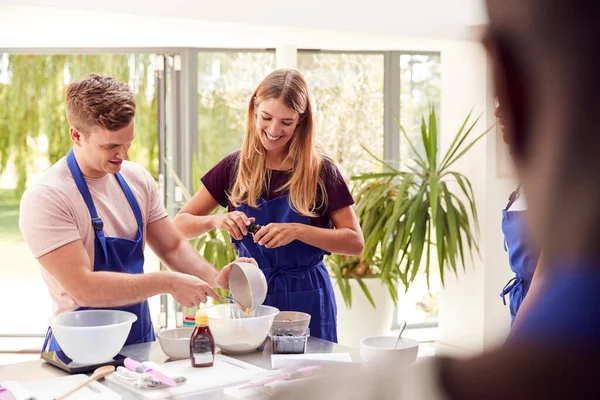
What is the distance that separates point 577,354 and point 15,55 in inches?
242

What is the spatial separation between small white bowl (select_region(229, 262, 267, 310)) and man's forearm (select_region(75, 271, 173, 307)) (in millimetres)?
239

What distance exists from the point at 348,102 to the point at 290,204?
3.23 m

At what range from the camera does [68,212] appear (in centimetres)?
233

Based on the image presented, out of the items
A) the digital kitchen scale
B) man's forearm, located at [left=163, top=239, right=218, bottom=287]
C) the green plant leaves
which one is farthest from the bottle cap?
the green plant leaves

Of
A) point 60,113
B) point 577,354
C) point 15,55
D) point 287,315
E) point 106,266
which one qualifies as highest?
point 15,55

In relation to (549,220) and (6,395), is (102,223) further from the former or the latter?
(549,220)

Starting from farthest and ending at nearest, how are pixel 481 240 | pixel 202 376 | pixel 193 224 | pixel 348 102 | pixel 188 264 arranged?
1. pixel 348 102
2. pixel 481 240
3. pixel 193 224
4. pixel 188 264
5. pixel 202 376

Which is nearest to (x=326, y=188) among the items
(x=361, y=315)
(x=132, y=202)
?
(x=132, y=202)

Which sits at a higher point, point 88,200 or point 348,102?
point 348,102

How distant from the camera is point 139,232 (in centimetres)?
254

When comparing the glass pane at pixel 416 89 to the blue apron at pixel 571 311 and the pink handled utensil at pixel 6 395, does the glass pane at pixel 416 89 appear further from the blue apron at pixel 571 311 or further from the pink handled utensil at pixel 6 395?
the blue apron at pixel 571 311

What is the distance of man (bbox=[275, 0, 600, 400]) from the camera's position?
0.25m

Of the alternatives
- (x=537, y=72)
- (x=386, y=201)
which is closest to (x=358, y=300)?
(x=386, y=201)

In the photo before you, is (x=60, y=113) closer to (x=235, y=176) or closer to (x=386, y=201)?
(x=386, y=201)
